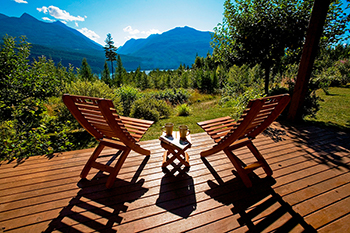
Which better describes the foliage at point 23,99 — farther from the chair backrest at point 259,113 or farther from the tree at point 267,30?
the tree at point 267,30

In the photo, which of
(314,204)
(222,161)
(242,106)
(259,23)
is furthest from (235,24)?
(314,204)

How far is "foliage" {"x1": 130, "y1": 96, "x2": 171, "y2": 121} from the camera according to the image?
5508mm

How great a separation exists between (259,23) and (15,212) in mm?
6724

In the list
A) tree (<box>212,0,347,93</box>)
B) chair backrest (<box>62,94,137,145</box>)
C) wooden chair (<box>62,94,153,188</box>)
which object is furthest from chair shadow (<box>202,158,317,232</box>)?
tree (<box>212,0,347,93</box>)

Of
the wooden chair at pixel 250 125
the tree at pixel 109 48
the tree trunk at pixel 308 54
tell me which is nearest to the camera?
the wooden chair at pixel 250 125

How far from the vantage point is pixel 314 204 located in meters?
1.79

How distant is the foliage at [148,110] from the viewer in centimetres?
551

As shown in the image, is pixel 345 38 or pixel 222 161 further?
pixel 345 38

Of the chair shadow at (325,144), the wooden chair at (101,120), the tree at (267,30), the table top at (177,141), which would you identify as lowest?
the chair shadow at (325,144)

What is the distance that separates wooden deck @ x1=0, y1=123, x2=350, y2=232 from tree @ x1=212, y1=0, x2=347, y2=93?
3.56 m

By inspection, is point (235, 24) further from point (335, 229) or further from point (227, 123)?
point (335, 229)

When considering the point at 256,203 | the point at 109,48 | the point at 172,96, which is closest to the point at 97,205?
the point at 256,203

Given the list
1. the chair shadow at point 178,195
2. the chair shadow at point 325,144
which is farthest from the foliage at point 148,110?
the chair shadow at point 325,144

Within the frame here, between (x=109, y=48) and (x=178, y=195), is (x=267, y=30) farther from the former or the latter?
(x=109, y=48)
